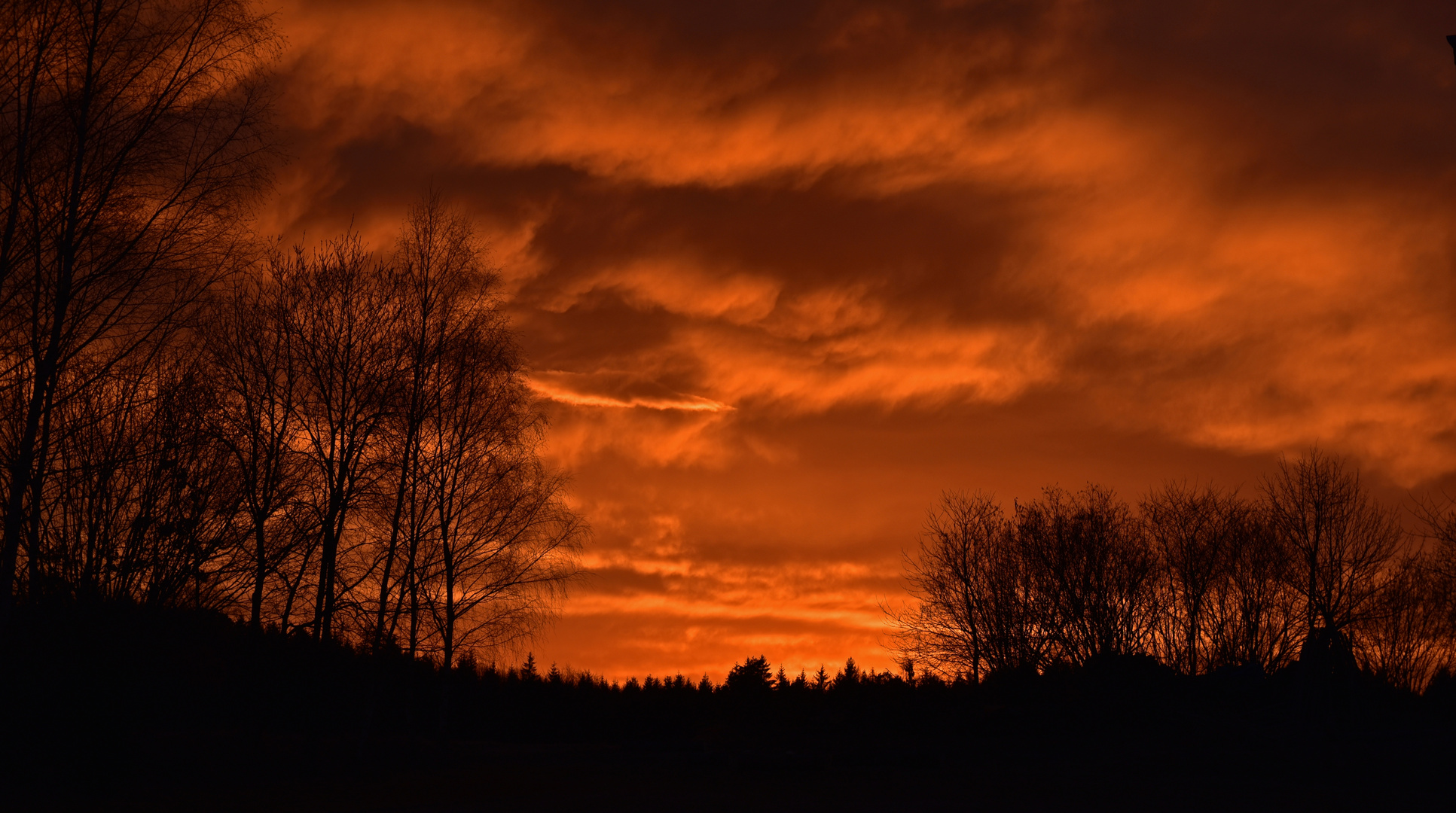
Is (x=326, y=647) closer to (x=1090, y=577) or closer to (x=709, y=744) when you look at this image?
(x=709, y=744)

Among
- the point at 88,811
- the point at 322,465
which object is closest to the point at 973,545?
the point at 322,465

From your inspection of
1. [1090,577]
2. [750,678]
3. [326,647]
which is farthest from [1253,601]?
[326,647]

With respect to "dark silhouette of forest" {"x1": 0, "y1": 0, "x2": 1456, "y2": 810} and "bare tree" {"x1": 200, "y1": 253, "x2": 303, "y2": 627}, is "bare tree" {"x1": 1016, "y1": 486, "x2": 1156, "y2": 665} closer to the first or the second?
"dark silhouette of forest" {"x1": 0, "y1": 0, "x2": 1456, "y2": 810}

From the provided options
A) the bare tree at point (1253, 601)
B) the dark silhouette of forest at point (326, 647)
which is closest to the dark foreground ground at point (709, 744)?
the dark silhouette of forest at point (326, 647)

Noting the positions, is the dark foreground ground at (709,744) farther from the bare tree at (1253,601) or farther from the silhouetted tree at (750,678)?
the bare tree at (1253,601)

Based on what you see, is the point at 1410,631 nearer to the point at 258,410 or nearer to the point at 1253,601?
the point at 1253,601

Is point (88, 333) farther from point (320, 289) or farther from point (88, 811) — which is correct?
point (320, 289)

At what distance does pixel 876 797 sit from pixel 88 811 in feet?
41.0

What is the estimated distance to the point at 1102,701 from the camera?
27547 mm

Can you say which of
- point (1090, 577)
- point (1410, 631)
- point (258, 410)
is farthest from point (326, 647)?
point (1410, 631)

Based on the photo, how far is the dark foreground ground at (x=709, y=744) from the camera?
51.9 ft

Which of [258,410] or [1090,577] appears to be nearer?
[258,410]

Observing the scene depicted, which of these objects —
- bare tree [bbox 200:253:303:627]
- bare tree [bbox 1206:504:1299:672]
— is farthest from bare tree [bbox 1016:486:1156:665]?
bare tree [bbox 200:253:303:627]

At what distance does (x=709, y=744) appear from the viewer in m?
26.7
